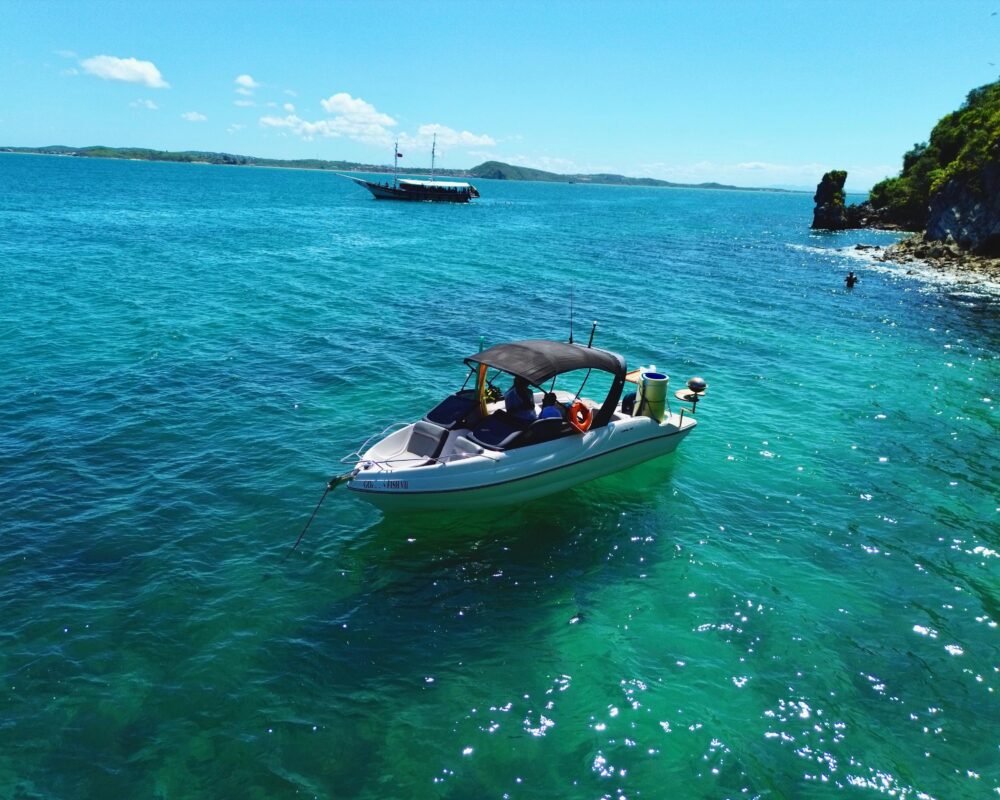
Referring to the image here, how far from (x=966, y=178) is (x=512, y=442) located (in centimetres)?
5631

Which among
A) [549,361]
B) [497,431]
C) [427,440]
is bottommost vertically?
[427,440]

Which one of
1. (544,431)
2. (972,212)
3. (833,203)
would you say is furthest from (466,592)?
(833,203)

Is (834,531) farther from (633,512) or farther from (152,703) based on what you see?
(152,703)

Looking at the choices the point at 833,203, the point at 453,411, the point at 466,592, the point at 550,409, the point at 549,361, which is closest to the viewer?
the point at 466,592

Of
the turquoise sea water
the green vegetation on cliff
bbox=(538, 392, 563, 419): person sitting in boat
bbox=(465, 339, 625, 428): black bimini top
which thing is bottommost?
the turquoise sea water

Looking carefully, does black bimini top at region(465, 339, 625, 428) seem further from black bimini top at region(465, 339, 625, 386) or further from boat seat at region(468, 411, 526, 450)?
boat seat at region(468, 411, 526, 450)

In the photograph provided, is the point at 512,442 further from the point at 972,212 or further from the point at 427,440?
the point at 972,212

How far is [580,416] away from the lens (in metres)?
13.9

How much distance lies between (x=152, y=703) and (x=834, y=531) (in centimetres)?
1280

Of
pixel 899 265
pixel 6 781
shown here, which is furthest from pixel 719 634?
pixel 899 265

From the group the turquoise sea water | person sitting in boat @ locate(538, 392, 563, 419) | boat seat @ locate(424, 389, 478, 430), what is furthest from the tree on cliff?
boat seat @ locate(424, 389, 478, 430)

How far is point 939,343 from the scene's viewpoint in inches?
1117

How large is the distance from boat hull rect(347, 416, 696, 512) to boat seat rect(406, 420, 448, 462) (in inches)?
24.6

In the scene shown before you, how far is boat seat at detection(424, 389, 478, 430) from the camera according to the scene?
13188 millimetres
